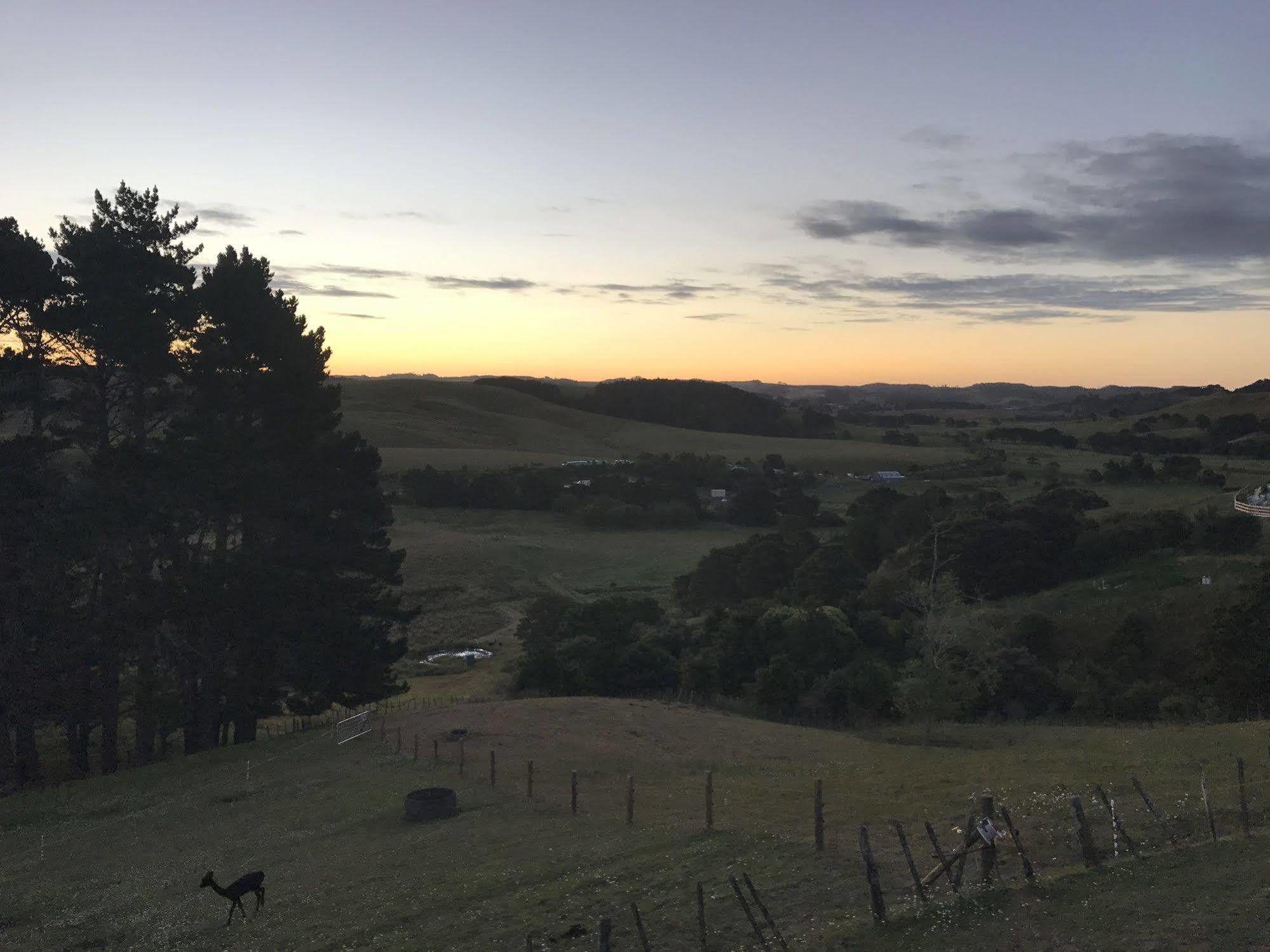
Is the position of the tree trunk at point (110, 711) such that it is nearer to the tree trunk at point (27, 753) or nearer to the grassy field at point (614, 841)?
the tree trunk at point (27, 753)

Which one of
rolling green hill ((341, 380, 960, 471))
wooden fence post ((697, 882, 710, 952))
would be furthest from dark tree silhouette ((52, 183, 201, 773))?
rolling green hill ((341, 380, 960, 471))

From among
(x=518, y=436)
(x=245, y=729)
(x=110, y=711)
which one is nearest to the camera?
(x=110, y=711)

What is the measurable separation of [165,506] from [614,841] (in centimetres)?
2224

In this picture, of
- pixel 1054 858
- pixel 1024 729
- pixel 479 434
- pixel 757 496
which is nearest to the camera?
pixel 1054 858

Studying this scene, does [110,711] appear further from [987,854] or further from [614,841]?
[987,854]

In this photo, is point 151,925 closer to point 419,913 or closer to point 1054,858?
point 419,913

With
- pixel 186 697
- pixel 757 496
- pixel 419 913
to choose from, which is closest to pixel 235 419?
pixel 186 697

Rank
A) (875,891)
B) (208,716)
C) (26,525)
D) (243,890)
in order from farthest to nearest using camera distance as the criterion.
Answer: (208,716), (26,525), (243,890), (875,891)

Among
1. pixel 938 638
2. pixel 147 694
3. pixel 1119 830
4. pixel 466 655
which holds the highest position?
pixel 1119 830

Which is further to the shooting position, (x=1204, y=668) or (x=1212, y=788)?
(x=1204, y=668)

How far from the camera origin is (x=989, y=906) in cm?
1129

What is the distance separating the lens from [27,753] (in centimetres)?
3050

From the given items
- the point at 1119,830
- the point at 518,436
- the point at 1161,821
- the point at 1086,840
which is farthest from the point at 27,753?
the point at 518,436

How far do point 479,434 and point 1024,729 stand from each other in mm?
127449
